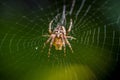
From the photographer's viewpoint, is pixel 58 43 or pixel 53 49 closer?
pixel 58 43

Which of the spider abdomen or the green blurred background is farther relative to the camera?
the spider abdomen

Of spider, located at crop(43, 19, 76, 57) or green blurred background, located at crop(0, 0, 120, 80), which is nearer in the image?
green blurred background, located at crop(0, 0, 120, 80)

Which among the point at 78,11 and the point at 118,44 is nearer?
the point at 78,11

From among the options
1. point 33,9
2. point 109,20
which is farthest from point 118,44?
point 33,9

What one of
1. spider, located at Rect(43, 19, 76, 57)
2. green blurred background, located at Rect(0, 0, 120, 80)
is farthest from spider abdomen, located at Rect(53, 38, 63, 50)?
green blurred background, located at Rect(0, 0, 120, 80)

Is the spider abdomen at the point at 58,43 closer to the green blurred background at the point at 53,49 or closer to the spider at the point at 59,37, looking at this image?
the spider at the point at 59,37

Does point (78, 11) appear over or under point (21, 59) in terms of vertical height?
→ over

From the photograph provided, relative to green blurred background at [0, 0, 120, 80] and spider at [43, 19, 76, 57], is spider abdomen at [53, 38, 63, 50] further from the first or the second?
green blurred background at [0, 0, 120, 80]

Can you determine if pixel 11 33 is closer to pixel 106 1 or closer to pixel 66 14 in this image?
pixel 66 14

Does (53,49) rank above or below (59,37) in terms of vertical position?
below
